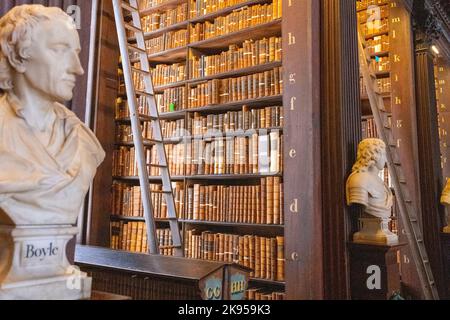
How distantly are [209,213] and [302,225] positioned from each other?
992 mm

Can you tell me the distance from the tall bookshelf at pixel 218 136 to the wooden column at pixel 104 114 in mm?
81

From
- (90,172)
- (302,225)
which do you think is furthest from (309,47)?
(90,172)

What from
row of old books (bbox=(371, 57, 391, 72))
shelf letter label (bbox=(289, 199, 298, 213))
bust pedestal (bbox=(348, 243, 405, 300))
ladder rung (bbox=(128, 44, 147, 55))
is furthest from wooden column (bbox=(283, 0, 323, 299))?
row of old books (bbox=(371, 57, 391, 72))

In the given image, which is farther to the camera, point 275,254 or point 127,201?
point 127,201

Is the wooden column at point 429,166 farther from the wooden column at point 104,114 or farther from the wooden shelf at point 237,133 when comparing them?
the wooden column at point 104,114

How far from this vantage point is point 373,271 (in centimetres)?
240

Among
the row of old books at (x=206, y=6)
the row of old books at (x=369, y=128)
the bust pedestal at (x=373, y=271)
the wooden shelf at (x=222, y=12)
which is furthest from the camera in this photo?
the row of old books at (x=369, y=128)

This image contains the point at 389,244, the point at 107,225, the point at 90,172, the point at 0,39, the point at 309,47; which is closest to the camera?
the point at 0,39

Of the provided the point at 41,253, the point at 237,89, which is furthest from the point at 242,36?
the point at 41,253

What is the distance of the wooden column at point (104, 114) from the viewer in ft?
12.4

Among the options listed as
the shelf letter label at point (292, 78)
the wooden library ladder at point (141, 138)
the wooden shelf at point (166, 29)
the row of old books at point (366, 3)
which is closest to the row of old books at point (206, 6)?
the wooden shelf at point (166, 29)

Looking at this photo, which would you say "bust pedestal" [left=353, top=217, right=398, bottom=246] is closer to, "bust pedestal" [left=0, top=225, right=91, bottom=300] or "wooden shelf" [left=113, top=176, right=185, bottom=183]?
"wooden shelf" [left=113, top=176, right=185, bottom=183]

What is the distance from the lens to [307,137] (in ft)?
8.50

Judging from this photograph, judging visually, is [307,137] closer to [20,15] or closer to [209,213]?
[209,213]
